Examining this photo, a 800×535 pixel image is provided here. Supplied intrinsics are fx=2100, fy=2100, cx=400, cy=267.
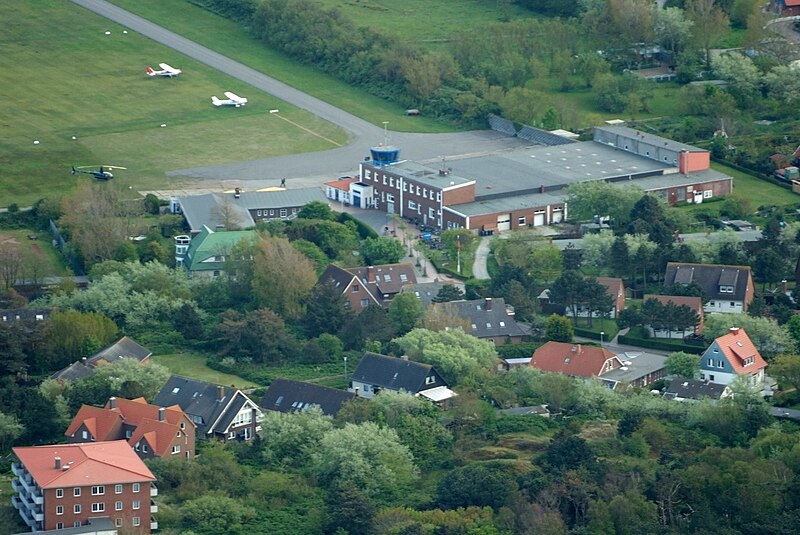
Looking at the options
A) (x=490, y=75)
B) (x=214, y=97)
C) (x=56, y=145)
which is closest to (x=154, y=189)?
(x=56, y=145)

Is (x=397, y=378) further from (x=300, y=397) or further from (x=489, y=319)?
(x=489, y=319)

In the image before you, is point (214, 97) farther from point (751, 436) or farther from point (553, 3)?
point (751, 436)

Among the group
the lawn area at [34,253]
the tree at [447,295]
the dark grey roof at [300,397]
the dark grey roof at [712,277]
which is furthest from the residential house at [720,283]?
the lawn area at [34,253]

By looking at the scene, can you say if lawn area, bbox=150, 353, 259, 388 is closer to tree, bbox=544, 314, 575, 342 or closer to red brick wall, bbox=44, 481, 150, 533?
tree, bbox=544, 314, 575, 342

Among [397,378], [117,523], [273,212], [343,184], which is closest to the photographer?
[117,523]

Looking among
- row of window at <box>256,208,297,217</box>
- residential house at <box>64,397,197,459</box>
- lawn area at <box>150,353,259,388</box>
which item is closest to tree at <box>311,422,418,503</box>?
residential house at <box>64,397,197,459</box>

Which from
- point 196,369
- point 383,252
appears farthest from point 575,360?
point 383,252
